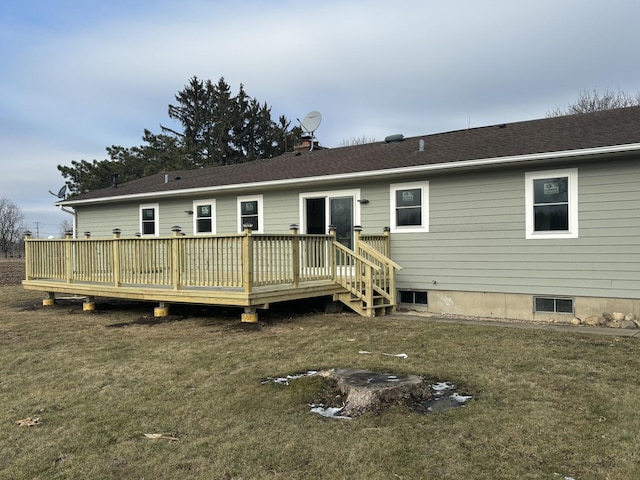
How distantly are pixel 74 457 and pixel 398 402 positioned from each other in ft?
7.91

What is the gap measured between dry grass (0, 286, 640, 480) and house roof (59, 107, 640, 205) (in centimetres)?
315

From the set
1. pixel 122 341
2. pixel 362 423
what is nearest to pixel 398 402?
pixel 362 423

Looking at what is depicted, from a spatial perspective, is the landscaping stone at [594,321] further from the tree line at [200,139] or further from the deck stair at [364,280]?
the tree line at [200,139]

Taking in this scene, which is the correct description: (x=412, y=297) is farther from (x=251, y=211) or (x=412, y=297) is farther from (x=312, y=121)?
(x=312, y=121)

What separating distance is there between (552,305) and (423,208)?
2943 mm

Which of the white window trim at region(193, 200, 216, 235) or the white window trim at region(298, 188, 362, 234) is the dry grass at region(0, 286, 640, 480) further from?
the white window trim at region(193, 200, 216, 235)

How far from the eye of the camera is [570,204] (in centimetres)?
799

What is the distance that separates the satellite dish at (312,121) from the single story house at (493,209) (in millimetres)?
2626

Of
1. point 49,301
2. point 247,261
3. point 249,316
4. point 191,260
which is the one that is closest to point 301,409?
point 247,261

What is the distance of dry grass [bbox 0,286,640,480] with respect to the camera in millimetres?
2957

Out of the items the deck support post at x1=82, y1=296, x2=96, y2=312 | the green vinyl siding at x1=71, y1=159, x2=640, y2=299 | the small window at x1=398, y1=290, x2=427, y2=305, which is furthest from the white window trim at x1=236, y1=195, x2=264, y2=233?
the small window at x1=398, y1=290, x2=427, y2=305

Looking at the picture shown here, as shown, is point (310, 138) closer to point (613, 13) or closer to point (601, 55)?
point (613, 13)

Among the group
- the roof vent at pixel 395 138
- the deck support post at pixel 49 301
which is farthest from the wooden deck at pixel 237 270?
the roof vent at pixel 395 138

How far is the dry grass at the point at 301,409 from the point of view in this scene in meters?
2.96
